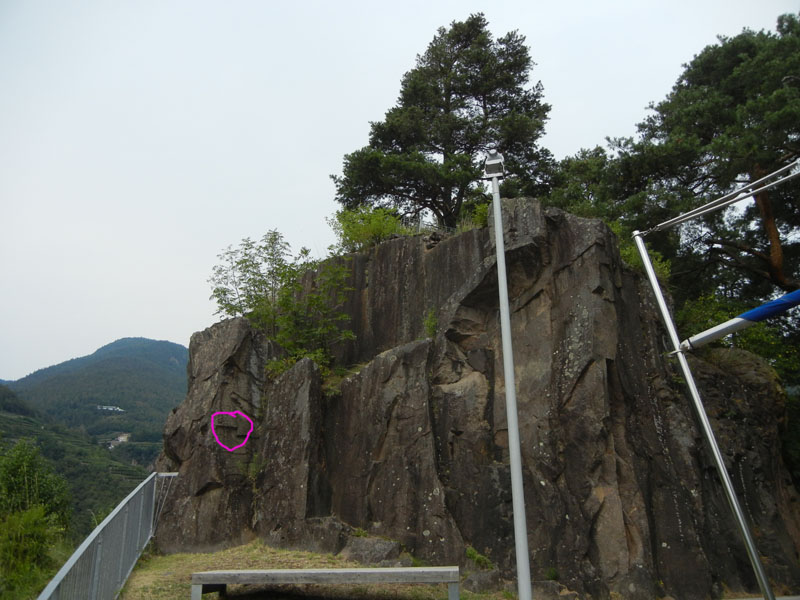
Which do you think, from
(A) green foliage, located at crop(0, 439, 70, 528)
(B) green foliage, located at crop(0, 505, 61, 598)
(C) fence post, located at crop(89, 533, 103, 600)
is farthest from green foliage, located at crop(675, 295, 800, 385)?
(A) green foliage, located at crop(0, 439, 70, 528)

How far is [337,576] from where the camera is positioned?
802 cm

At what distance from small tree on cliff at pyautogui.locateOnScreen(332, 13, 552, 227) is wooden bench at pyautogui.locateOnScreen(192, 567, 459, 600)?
1308 centimetres

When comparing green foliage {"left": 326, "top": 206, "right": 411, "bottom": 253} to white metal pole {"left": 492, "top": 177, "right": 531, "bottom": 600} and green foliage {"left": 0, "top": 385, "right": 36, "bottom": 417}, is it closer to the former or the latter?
white metal pole {"left": 492, "top": 177, "right": 531, "bottom": 600}

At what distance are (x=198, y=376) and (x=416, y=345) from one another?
5318 millimetres

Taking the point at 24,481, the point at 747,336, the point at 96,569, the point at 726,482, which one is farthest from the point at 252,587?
the point at 747,336

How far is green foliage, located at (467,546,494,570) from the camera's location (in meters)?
10.0

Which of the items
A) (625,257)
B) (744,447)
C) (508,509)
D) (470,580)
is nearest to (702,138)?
(625,257)

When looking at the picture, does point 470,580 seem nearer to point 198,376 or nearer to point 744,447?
point 744,447

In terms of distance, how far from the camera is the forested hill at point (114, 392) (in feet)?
205

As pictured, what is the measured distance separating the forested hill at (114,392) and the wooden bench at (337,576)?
50.7 meters

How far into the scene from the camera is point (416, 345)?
483 inches

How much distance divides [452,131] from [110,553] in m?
17.2

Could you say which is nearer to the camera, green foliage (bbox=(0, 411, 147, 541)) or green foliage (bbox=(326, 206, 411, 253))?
green foliage (bbox=(326, 206, 411, 253))

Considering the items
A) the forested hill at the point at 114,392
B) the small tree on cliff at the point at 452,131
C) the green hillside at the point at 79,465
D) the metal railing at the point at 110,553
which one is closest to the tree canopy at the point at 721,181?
the small tree on cliff at the point at 452,131
